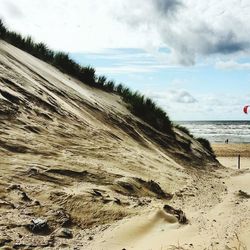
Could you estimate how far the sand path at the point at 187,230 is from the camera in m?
4.62

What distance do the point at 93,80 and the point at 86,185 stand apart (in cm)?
859

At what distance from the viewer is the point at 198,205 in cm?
693

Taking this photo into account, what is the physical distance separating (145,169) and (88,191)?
2.28 metres

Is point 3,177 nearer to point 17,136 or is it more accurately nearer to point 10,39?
point 17,136

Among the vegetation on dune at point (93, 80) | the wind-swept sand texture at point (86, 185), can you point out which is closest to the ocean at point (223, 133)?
the vegetation on dune at point (93, 80)

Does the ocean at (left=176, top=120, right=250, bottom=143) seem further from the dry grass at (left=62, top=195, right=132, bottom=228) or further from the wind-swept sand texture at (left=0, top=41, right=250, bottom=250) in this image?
the dry grass at (left=62, top=195, right=132, bottom=228)

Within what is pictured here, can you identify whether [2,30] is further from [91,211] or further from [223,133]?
[223,133]

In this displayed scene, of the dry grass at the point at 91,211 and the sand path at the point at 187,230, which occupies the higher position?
the dry grass at the point at 91,211

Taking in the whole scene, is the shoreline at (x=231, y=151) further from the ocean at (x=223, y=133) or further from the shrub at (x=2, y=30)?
the shrub at (x=2, y=30)

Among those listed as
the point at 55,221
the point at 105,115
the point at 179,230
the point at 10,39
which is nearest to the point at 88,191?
the point at 55,221

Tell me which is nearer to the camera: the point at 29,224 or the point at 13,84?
the point at 29,224

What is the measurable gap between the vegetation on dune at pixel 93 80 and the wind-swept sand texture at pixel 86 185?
2.54 metres

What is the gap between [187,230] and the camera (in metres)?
5.21

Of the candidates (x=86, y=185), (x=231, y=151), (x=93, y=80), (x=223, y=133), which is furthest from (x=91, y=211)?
(x=223, y=133)
